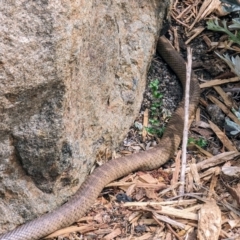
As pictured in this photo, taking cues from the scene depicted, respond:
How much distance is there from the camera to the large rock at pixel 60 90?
3461 mm

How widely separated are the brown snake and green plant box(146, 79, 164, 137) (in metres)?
0.11

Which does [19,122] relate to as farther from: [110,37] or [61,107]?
[110,37]

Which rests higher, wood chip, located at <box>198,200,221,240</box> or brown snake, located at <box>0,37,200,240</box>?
brown snake, located at <box>0,37,200,240</box>

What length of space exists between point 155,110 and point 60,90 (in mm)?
1591

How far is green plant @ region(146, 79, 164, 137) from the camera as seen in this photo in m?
5.03

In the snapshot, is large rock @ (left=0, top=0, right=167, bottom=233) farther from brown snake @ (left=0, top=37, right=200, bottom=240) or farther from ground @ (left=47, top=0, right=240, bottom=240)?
ground @ (left=47, top=0, right=240, bottom=240)

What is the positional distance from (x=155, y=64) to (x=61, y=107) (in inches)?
79.5

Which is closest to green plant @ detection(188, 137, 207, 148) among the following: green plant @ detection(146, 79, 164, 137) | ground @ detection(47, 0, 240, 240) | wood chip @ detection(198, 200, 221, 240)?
ground @ detection(47, 0, 240, 240)

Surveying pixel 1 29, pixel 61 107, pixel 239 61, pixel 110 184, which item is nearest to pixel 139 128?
pixel 110 184

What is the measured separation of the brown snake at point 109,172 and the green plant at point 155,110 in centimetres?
11

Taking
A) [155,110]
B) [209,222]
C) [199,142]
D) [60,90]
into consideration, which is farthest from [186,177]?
[60,90]

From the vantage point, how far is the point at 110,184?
14.8 feet

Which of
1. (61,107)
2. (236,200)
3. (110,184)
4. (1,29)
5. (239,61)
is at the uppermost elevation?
(1,29)

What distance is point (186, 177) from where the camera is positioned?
4.54 m
